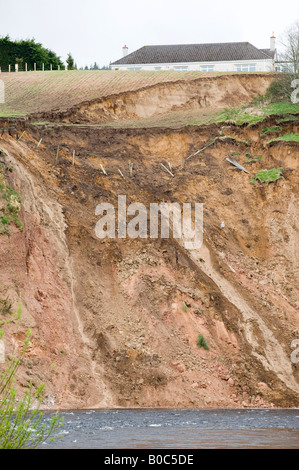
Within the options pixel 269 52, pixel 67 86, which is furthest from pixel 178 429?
pixel 269 52

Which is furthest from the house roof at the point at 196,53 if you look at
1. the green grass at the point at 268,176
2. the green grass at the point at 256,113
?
the green grass at the point at 268,176

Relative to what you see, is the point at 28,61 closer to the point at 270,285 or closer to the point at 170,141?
the point at 170,141

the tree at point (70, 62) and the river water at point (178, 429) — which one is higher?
the tree at point (70, 62)

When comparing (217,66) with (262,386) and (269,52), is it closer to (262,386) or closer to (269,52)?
(269,52)

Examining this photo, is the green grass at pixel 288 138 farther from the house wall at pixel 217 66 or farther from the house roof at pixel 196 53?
the house roof at pixel 196 53

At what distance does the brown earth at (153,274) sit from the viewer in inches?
1158

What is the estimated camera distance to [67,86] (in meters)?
55.5

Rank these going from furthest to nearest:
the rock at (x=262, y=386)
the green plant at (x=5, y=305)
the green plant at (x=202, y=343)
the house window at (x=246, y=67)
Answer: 1. the house window at (x=246, y=67)
2. the green plant at (x=202, y=343)
3. the rock at (x=262, y=386)
4. the green plant at (x=5, y=305)

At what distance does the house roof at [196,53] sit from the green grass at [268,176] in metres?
24.6

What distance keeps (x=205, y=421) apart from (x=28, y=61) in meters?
55.3

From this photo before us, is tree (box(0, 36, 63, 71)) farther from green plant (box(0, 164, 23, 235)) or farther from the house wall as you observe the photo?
green plant (box(0, 164, 23, 235))

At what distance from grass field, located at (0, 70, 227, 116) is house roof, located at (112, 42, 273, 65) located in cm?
1088

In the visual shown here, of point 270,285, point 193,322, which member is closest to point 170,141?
point 270,285

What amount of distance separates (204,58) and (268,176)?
26.9 m
